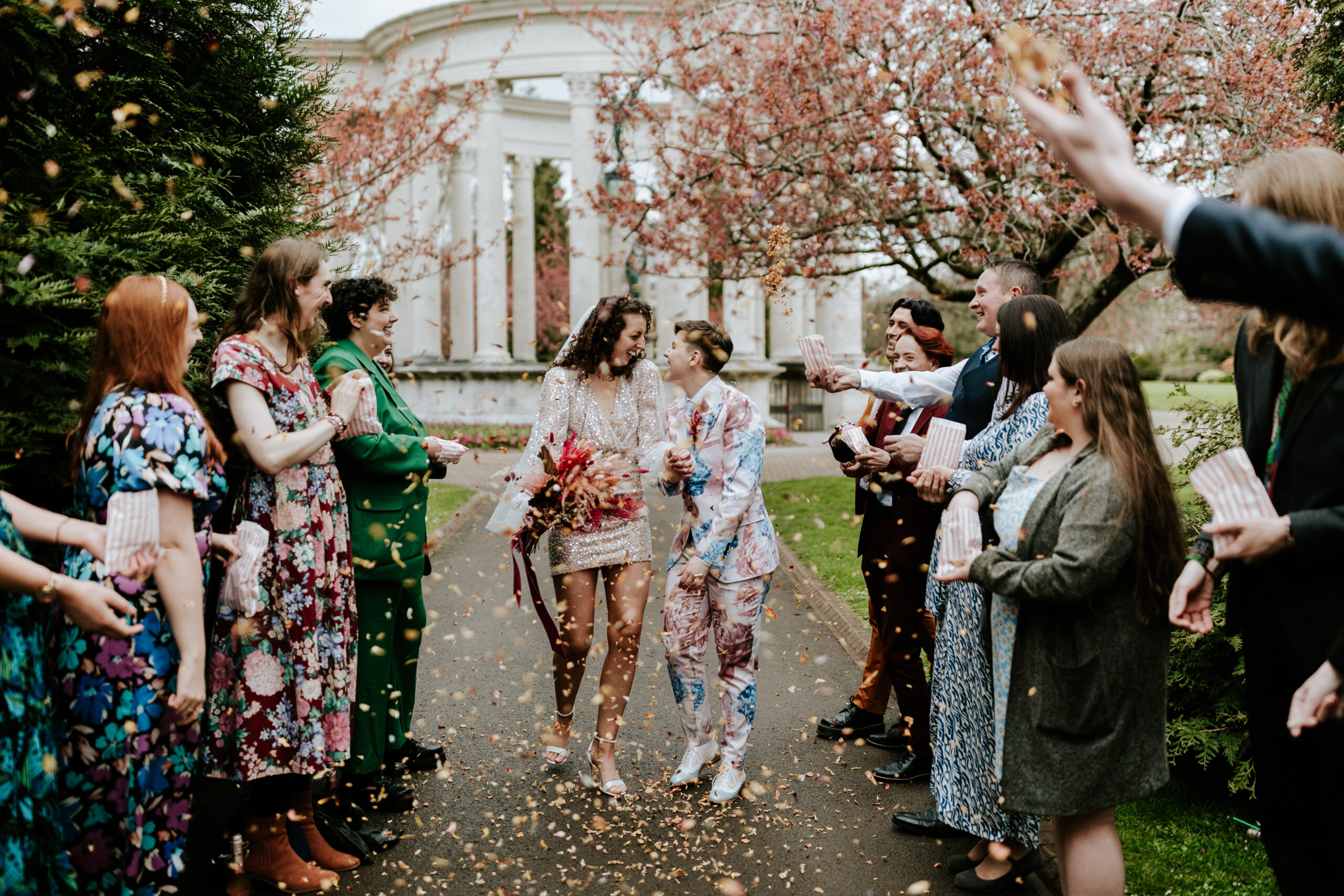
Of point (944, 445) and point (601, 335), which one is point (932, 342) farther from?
point (601, 335)

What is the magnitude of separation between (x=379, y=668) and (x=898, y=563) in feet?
8.98

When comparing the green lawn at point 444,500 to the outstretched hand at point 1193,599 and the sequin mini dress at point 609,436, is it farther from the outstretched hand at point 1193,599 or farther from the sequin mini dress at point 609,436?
the outstretched hand at point 1193,599

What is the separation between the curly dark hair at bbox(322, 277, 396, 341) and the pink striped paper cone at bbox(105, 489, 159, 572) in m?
1.81

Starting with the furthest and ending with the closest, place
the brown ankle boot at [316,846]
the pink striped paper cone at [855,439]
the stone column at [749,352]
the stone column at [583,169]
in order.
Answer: the stone column at [583,169], the stone column at [749,352], the pink striped paper cone at [855,439], the brown ankle boot at [316,846]

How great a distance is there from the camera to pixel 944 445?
393 cm

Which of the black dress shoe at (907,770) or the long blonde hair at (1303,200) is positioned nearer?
the long blonde hair at (1303,200)

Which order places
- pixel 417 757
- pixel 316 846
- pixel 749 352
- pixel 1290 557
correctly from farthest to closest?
A: pixel 749 352
pixel 417 757
pixel 316 846
pixel 1290 557

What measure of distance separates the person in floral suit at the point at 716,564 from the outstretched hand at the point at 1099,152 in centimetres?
304

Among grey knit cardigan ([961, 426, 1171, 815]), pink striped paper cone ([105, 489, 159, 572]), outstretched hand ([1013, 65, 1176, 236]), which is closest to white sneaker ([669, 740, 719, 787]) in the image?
grey knit cardigan ([961, 426, 1171, 815])

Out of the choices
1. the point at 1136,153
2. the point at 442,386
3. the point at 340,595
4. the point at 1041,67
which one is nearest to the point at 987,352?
the point at 1041,67

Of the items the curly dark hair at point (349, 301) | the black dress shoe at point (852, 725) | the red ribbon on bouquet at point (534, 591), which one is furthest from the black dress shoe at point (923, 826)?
the curly dark hair at point (349, 301)

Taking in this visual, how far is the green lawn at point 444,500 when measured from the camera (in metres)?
12.2

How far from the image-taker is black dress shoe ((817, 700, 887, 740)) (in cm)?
541

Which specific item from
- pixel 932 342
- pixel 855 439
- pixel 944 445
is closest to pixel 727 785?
pixel 855 439
